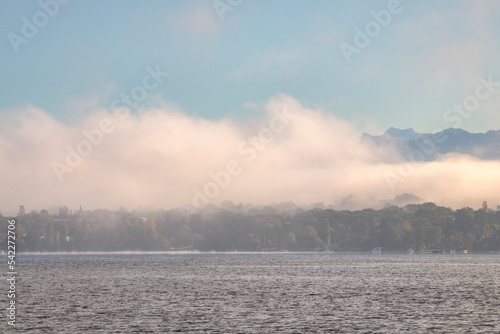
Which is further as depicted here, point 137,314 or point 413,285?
point 413,285

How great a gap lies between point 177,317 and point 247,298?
30184mm

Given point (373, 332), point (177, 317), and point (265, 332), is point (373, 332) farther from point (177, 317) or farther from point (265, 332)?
point (177, 317)

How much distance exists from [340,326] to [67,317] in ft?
117

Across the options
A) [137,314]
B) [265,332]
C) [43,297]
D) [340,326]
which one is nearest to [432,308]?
[340,326]

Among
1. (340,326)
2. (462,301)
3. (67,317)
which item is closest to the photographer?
(340,326)

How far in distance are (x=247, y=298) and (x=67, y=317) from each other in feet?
123

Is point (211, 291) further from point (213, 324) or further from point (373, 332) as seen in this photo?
point (373, 332)

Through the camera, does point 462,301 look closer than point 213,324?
No

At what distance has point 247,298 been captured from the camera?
11438cm

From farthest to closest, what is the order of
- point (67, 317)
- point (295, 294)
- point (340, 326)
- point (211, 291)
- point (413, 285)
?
point (413, 285), point (211, 291), point (295, 294), point (67, 317), point (340, 326)

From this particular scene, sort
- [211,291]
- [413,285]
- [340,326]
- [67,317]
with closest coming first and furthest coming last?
[340,326] → [67,317] → [211,291] → [413,285]

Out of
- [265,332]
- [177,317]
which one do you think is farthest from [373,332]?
[177,317]

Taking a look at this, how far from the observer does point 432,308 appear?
324 ft

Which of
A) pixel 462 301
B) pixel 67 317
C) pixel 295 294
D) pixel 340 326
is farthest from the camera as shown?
pixel 295 294
